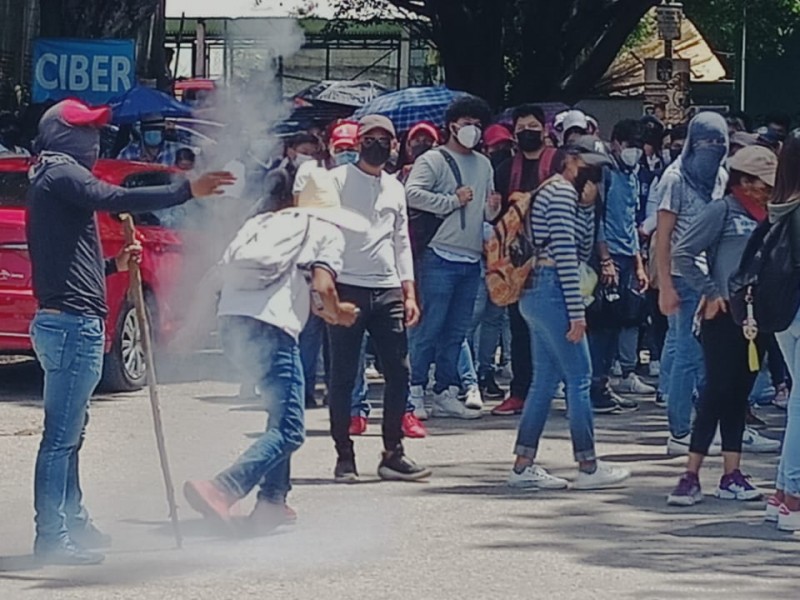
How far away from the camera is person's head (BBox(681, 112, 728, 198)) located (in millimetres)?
9891

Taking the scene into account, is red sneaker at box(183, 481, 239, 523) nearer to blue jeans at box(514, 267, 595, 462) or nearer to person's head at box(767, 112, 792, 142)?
blue jeans at box(514, 267, 595, 462)

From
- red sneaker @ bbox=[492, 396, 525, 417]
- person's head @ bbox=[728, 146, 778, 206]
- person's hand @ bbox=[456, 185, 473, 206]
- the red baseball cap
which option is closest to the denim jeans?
person's head @ bbox=[728, 146, 778, 206]

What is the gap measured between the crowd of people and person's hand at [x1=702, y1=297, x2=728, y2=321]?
1cm

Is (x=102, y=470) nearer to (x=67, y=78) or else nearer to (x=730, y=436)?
(x=730, y=436)

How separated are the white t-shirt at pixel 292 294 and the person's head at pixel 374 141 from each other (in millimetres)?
1173

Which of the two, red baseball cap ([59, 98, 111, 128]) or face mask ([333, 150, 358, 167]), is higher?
red baseball cap ([59, 98, 111, 128])

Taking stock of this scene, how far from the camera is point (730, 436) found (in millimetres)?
9102

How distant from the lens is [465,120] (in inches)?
455

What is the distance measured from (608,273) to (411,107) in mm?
7890

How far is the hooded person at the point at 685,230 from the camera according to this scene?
9812mm

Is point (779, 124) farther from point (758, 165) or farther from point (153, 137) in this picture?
point (153, 137)

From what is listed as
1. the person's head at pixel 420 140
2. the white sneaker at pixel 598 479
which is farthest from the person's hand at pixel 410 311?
the person's head at pixel 420 140

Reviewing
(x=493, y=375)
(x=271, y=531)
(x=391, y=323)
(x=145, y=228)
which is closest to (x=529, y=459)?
(x=391, y=323)

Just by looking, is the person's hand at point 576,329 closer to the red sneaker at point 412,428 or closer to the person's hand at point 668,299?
the person's hand at point 668,299
